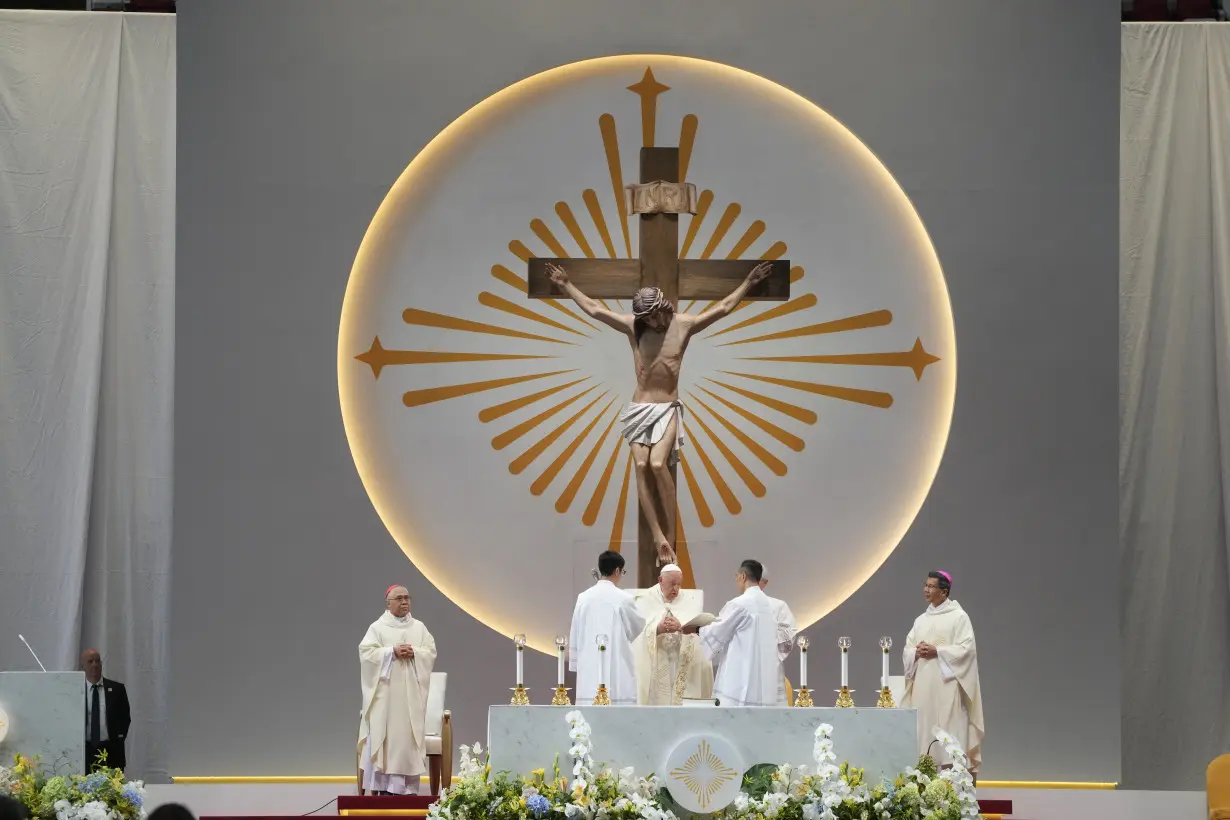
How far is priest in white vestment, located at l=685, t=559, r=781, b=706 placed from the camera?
317 inches

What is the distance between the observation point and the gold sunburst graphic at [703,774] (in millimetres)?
6086

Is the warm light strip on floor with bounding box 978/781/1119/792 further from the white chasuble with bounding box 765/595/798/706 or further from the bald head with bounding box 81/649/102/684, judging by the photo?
the bald head with bounding box 81/649/102/684

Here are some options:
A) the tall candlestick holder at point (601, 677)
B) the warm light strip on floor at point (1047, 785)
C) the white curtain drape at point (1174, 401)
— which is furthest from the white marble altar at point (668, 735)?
the white curtain drape at point (1174, 401)

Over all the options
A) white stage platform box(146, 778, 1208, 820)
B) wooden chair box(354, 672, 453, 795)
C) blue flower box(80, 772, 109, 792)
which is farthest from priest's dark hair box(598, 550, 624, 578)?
blue flower box(80, 772, 109, 792)

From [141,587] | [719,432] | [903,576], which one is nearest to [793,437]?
[719,432]

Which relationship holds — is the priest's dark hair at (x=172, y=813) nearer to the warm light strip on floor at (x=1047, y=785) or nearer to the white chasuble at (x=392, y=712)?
the white chasuble at (x=392, y=712)

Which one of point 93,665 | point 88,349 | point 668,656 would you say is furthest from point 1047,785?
point 88,349

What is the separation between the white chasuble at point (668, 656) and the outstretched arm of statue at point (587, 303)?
4.61 ft

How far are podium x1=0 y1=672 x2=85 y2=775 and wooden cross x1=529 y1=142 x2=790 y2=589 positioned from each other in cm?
311

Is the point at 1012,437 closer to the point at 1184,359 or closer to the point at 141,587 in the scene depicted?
the point at 1184,359

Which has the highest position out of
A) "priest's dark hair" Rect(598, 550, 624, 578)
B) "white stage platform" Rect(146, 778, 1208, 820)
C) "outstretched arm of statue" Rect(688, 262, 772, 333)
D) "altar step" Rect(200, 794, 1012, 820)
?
"outstretched arm of statue" Rect(688, 262, 772, 333)

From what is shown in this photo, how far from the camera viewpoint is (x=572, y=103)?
1038 cm

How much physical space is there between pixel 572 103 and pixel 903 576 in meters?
3.60

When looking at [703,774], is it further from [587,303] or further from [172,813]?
[587,303]
